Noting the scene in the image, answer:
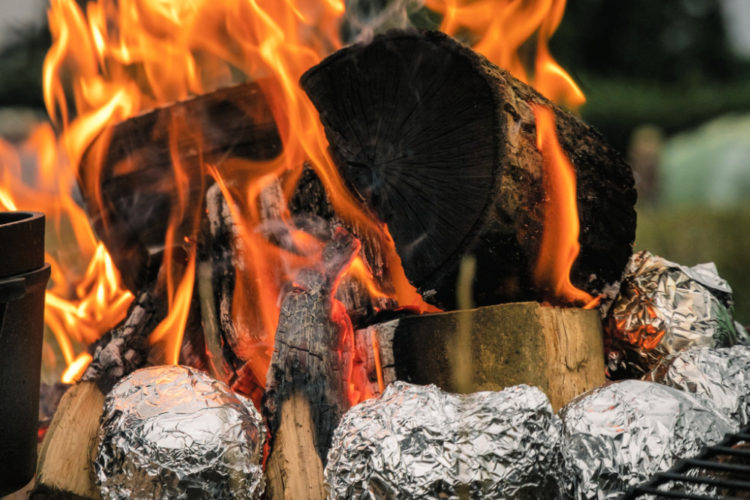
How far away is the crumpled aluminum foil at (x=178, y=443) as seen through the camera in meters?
1.64

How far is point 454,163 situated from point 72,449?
1.34 m

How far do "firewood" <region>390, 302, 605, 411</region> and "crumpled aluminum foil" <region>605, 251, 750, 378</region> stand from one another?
0.37 m

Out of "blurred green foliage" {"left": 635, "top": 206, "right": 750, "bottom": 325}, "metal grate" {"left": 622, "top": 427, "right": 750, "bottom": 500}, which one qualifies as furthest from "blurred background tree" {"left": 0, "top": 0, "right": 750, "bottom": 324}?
"metal grate" {"left": 622, "top": 427, "right": 750, "bottom": 500}

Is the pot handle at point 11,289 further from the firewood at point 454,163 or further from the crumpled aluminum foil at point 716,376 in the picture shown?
the crumpled aluminum foil at point 716,376

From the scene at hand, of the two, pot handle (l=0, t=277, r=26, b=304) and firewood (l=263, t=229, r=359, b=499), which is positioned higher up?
pot handle (l=0, t=277, r=26, b=304)

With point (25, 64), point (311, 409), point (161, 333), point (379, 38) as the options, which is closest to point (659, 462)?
point (311, 409)

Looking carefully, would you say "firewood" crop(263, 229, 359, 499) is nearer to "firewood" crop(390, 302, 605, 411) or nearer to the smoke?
"firewood" crop(390, 302, 605, 411)

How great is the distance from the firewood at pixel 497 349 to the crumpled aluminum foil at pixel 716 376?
230mm

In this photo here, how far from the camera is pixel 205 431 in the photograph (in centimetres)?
167

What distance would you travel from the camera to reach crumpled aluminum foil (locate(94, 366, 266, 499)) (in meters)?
1.64

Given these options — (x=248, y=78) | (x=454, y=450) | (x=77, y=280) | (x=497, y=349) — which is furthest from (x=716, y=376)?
(x=77, y=280)

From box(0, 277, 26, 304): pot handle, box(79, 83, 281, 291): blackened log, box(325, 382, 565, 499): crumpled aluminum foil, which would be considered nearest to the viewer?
box(325, 382, 565, 499): crumpled aluminum foil

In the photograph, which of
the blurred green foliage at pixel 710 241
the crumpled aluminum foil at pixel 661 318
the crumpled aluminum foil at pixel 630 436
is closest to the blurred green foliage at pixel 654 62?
the blurred green foliage at pixel 710 241

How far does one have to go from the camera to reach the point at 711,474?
150cm
